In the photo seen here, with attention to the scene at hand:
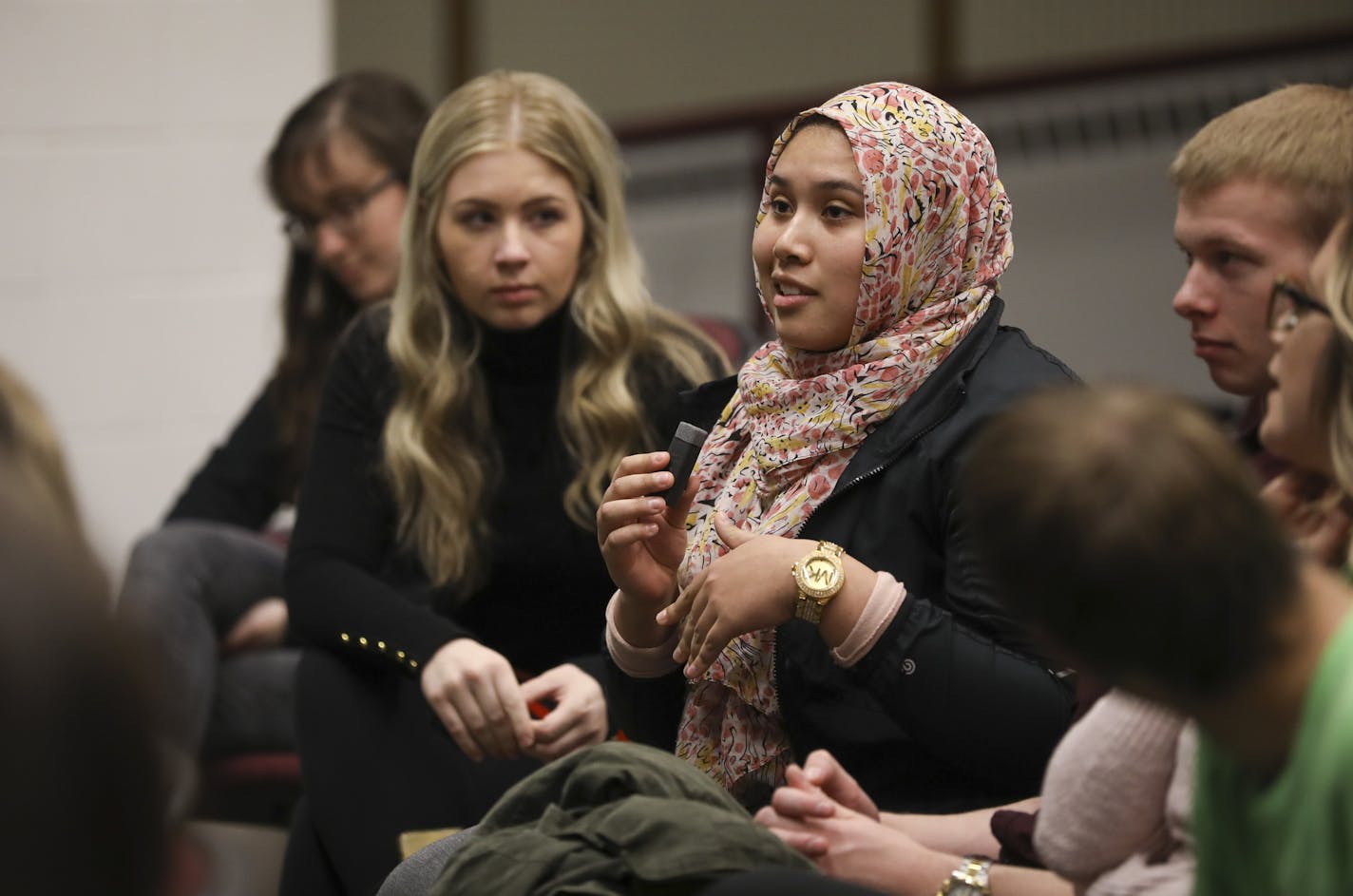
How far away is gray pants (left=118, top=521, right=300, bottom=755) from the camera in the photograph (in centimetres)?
242

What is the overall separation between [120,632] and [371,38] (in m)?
4.11

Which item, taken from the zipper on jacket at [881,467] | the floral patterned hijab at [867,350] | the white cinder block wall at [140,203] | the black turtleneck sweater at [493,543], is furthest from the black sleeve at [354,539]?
the white cinder block wall at [140,203]

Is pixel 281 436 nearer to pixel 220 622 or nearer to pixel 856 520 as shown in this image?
pixel 220 622

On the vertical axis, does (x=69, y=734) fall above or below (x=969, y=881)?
above

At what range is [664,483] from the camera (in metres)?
1.52

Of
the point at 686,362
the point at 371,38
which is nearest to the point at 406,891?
the point at 686,362

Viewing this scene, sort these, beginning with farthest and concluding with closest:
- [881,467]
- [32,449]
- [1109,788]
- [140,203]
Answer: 1. [140,203]
2. [881,467]
3. [1109,788]
4. [32,449]

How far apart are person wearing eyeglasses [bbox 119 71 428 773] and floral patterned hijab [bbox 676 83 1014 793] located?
3.38 feet

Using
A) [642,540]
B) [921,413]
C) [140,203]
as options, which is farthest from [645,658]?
[140,203]

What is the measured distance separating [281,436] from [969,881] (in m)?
1.73

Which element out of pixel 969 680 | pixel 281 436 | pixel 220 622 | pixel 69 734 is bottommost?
pixel 220 622

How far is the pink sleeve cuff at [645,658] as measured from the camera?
64.2 inches

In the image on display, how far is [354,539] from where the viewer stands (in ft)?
6.90

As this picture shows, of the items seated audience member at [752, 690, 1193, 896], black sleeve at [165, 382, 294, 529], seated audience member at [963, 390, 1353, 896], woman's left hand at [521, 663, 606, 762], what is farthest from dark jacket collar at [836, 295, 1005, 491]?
black sleeve at [165, 382, 294, 529]
